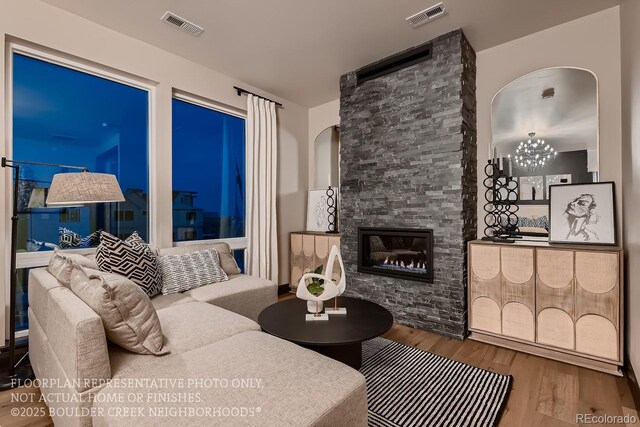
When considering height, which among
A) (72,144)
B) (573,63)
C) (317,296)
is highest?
(573,63)

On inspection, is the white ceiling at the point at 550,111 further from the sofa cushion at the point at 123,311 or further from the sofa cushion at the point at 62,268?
the sofa cushion at the point at 62,268

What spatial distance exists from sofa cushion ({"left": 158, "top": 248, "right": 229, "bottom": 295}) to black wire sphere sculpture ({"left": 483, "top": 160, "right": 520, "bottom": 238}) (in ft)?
8.44

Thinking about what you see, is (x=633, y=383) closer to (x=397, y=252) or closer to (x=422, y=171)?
(x=397, y=252)

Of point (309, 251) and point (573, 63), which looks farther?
point (309, 251)

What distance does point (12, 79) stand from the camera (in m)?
2.30

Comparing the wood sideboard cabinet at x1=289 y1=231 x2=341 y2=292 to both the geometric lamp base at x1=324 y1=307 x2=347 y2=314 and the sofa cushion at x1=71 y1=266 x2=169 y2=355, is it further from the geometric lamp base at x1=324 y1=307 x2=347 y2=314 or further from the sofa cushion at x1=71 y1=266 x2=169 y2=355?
the sofa cushion at x1=71 y1=266 x2=169 y2=355

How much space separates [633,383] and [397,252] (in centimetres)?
188

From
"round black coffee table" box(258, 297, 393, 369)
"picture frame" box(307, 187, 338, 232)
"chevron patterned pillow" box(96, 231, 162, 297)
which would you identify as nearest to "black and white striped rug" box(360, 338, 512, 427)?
"round black coffee table" box(258, 297, 393, 369)

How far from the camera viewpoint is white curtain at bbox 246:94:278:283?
3.80 metres

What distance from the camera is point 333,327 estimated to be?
72.8 inches

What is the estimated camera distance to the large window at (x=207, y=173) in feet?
11.0

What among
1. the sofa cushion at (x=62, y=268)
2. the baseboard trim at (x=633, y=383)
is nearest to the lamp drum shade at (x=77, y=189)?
the sofa cushion at (x=62, y=268)

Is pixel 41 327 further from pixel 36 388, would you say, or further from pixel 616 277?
pixel 616 277

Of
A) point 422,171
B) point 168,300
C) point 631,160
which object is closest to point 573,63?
point 631,160
